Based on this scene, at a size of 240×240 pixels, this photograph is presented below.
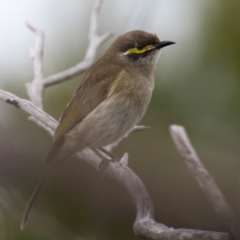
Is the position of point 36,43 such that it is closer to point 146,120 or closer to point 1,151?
point 146,120

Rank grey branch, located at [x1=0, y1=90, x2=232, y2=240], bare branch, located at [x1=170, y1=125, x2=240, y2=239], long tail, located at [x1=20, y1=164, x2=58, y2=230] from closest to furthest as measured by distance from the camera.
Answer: bare branch, located at [x1=170, y1=125, x2=240, y2=239] < grey branch, located at [x1=0, y1=90, x2=232, y2=240] < long tail, located at [x1=20, y1=164, x2=58, y2=230]

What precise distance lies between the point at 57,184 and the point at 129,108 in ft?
5.13

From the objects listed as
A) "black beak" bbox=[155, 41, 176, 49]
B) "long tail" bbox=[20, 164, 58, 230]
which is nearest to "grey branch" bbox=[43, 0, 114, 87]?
"black beak" bbox=[155, 41, 176, 49]

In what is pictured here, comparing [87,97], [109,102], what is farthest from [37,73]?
[109,102]

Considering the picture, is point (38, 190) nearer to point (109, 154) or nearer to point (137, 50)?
point (109, 154)

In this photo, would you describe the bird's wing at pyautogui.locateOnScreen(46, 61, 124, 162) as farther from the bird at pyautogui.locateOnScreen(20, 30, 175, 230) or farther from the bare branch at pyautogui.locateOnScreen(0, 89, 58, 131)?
the bare branch at pyautogui.locateOnScreen(0, 89, 58, 131)

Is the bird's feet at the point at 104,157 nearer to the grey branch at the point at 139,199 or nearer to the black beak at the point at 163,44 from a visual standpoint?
the grey branch at the point at 139,199

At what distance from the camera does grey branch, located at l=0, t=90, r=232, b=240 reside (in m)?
→ 1.91

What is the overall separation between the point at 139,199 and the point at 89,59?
7.20 feet

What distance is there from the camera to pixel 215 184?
5.58 ft

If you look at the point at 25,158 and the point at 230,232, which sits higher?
the point at 230,232

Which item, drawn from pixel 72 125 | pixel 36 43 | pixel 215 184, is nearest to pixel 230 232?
pixel 215 184

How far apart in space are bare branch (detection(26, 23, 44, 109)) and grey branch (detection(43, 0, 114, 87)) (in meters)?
0.07

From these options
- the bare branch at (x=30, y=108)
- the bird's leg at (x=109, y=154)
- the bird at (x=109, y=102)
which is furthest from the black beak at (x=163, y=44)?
the bare branch at (x=30, y=108)
